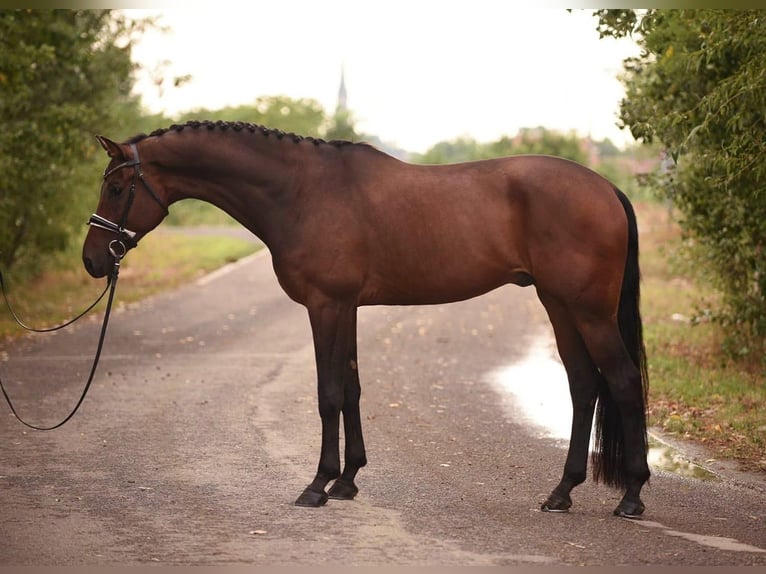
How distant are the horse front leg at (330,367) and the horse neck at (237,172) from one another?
666 mm

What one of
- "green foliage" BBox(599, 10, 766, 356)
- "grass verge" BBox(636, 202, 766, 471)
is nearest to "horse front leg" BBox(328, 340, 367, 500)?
"grass verge" BBox(636, 202, 766, 471)

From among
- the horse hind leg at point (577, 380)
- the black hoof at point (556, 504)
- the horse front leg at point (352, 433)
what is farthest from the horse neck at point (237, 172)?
the black hoof at point (556, 504)

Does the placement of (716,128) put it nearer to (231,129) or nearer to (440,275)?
(440,275)

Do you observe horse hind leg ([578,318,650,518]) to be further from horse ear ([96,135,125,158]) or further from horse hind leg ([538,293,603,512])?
horse ear ([96,135,125,158])

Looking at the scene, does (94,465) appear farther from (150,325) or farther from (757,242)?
(150,325)

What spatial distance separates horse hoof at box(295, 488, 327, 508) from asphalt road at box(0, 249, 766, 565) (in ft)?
0.35

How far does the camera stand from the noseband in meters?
7.49

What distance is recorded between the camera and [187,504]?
7.20 meters

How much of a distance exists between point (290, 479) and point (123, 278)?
785 inches

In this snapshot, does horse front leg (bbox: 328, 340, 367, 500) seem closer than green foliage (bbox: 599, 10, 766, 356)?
Yes

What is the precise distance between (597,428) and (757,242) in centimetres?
657

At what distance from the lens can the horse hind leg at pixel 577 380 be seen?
291 inches

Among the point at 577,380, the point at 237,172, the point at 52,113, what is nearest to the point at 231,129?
the point at 237,172

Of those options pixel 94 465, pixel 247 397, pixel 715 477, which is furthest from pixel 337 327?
pixel 247 397
